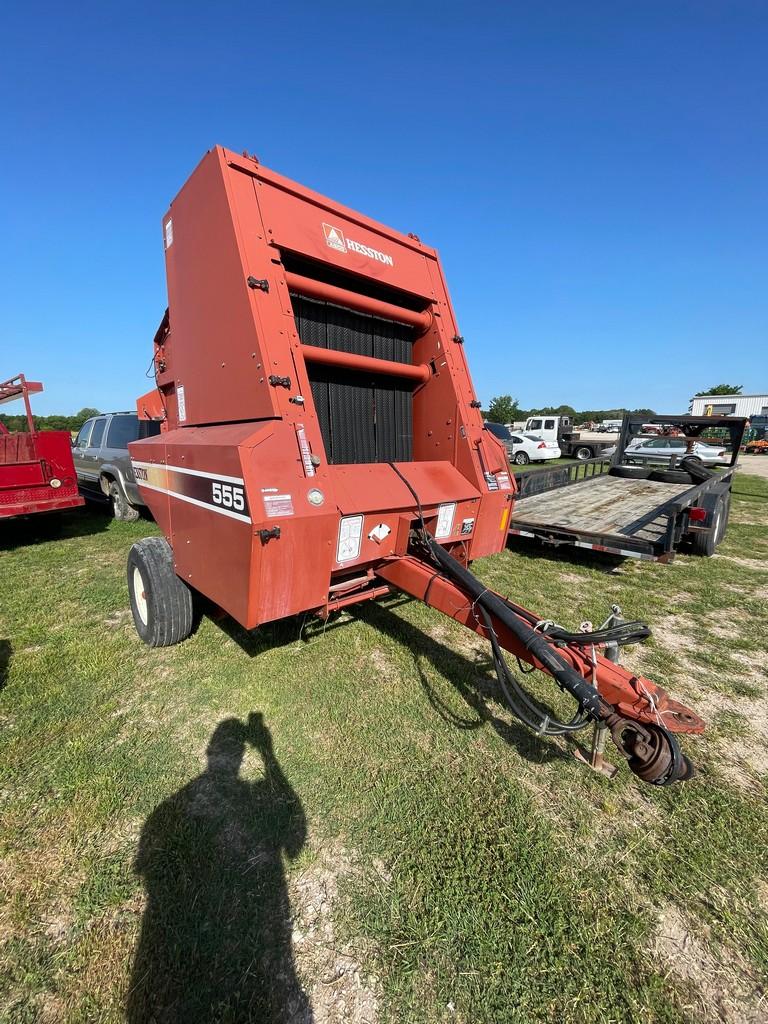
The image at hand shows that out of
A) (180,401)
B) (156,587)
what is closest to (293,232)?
(180,401)

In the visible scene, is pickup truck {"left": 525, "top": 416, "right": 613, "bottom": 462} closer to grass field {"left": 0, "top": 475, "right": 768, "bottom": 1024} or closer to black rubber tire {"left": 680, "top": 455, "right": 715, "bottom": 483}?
black rubber tire {"left": 680, "top": 455, "right": 715, "bottom": 483}

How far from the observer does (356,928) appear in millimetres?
1646

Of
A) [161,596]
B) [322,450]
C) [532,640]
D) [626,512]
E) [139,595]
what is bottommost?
[139,595]

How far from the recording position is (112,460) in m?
7.72

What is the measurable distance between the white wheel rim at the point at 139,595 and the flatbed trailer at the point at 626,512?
4.32 meters

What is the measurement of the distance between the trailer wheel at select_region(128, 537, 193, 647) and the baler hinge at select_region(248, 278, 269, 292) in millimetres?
2123

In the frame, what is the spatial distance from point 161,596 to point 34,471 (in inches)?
174

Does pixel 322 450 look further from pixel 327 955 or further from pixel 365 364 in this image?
pixel 327 955

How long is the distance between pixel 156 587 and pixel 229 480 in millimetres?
1658

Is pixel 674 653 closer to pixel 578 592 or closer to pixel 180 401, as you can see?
pixel 578 592

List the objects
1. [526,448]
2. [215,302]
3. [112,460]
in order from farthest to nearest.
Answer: [526,448]
[112,460]
[215,302]

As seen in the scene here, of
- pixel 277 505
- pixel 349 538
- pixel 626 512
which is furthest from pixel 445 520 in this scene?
pixel 626 512

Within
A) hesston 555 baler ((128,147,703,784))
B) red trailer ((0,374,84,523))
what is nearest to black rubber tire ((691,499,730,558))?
hesston 555 baler ((128,147,703,784))

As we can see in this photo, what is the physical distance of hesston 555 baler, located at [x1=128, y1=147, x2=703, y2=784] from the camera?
6.99 ft
